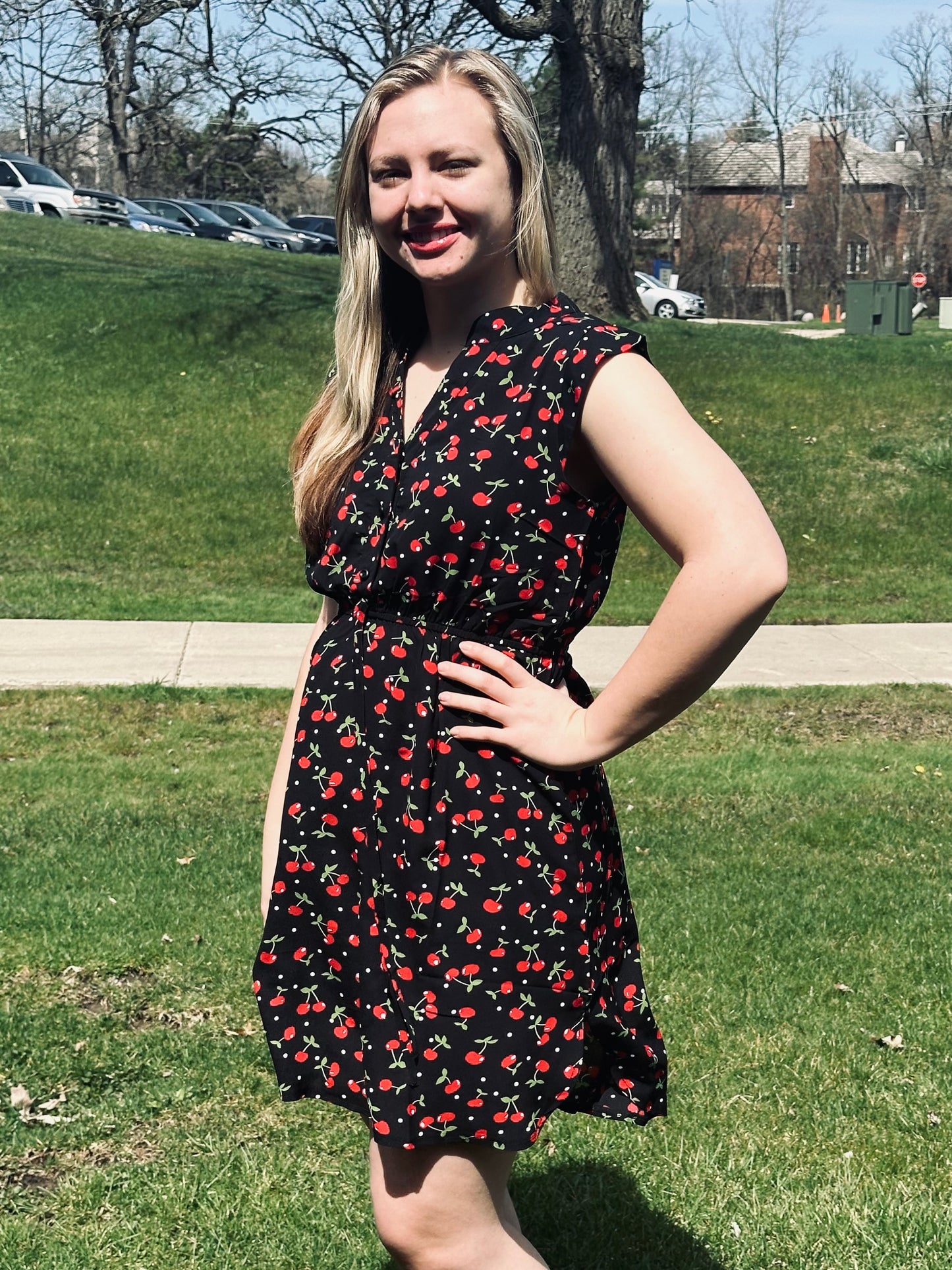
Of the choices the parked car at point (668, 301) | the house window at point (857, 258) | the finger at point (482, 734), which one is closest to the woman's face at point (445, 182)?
the finger at point (482, 734)

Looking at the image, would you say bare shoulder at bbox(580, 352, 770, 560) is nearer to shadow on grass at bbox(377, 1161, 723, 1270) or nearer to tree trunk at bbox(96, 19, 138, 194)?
shadow on grass at bbox(377, 1161, 723, 1270)

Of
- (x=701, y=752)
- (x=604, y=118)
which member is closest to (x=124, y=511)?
(x=701, y=752)

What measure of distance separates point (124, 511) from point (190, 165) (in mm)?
46667

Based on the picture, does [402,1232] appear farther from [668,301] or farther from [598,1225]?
[668,301]

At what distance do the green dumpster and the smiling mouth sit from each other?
22.2 meters

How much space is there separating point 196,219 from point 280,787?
37.0 metres

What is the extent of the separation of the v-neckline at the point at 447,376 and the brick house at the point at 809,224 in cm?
6108

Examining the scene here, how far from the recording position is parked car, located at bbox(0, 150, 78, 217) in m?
31.4

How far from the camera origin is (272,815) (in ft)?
7.52

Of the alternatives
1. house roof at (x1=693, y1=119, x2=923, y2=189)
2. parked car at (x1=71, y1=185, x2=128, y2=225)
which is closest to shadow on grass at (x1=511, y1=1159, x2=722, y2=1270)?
parked car at (x1=71, y1=185, x2=128, y2=225)

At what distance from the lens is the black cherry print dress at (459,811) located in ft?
6.33

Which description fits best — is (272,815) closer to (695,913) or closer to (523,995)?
(523,995)

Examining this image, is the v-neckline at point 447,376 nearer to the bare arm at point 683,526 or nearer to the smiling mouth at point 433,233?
the smiling mouth at point 433,233

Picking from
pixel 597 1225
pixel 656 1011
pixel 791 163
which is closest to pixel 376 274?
pixel 597 1225
